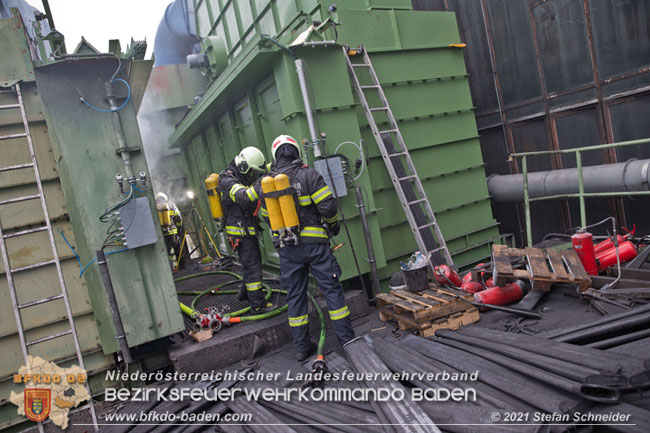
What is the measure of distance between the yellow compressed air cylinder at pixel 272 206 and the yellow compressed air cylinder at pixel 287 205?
0.05 metres

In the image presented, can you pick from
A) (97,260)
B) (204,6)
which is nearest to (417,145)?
(97,260)

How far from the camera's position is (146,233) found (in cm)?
454

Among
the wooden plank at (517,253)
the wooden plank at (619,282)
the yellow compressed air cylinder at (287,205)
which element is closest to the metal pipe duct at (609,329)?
the wooden plank at (619,282)

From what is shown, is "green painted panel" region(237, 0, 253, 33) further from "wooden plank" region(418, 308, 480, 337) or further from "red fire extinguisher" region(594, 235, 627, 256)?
"red fire extinguisher" region(594, 235, 627, 256)

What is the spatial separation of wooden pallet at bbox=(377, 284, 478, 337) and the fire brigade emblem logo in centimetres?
385

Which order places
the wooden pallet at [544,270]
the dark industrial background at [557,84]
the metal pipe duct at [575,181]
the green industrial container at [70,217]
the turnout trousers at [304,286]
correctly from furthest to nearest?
the dark industrial background at [557,84] → the metal pipe duct at [575,181] → the wooden pallet at [544,270] → the turnout trousers at [304,286] → the green industrial container at [70,217]

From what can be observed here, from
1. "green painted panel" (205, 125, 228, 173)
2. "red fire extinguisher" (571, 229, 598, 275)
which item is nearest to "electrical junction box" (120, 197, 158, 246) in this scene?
"green painted panel" (205, 125, 228, 173)

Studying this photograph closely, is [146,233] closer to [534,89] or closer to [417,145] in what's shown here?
[417,145]

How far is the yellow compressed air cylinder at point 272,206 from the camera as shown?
13.8 feet

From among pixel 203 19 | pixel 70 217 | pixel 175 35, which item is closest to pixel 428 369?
pixel 70 217

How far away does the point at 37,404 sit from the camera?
416 centimetres

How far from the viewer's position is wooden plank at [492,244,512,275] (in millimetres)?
4801

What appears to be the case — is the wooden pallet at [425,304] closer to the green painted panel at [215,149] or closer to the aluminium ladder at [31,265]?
the aluminium ladder at [31,265]

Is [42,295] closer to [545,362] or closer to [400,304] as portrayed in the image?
[400,304]
